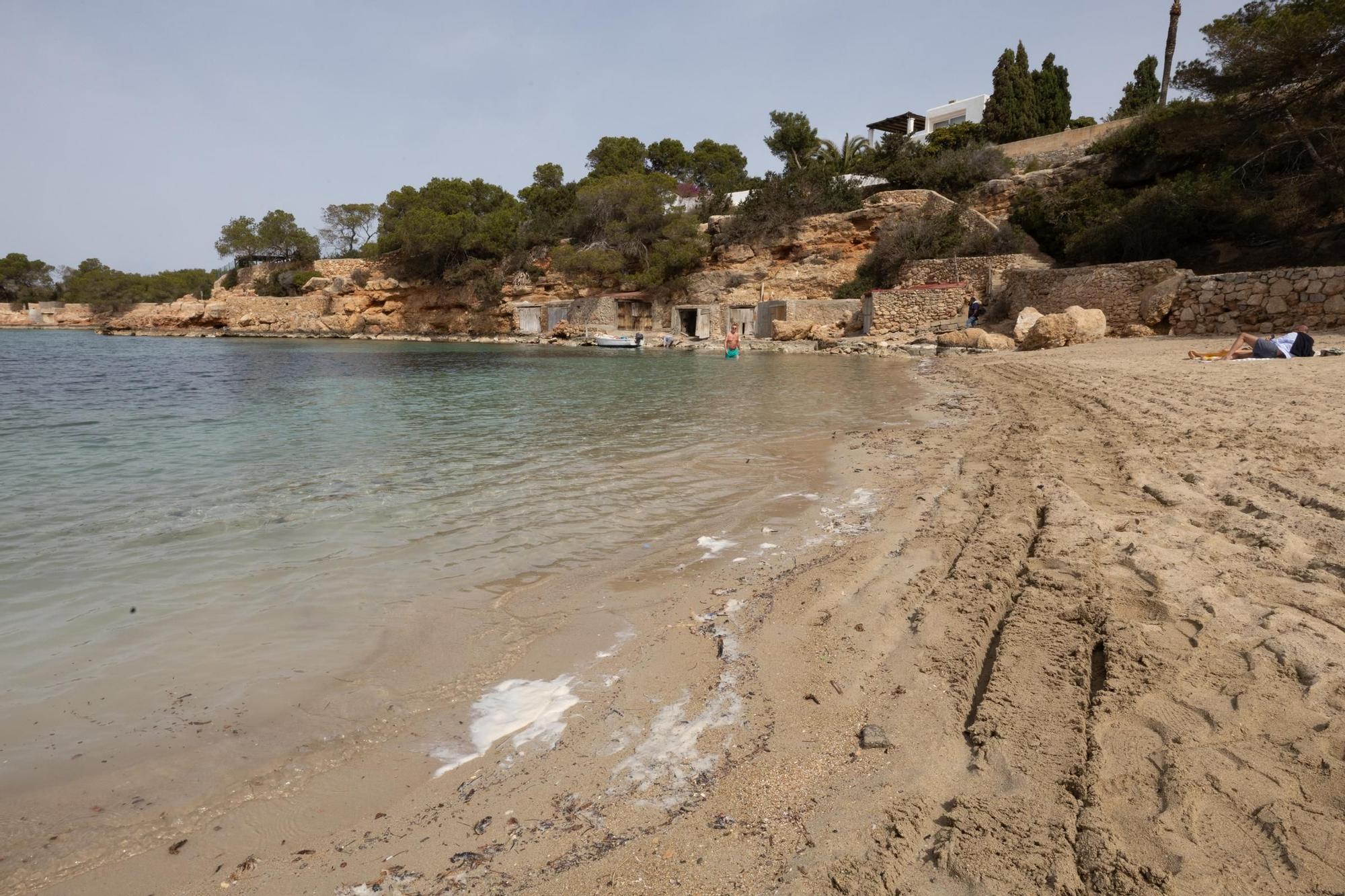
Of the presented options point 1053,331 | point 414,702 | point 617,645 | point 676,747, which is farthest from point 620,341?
point 676,747

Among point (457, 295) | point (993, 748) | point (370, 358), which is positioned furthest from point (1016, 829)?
point (457, 295)

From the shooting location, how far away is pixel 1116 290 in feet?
63.9

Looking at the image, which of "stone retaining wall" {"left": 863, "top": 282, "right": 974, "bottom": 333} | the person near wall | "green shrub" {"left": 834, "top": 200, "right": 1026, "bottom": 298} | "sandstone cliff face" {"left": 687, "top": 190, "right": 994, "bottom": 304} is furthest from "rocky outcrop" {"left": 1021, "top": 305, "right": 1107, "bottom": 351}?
"sandstone cliff face" {"left": 687, "top": 190, "right": 994, "bottom": 304}

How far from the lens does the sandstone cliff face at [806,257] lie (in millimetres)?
35000

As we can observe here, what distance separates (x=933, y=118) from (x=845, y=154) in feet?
57.3

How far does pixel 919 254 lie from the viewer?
31062 mm

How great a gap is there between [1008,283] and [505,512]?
23.9 metres

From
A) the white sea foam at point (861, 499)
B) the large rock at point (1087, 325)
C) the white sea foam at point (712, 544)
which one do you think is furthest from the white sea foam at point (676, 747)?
the large rock at point (1087, 325)

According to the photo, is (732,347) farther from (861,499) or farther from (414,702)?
(414,702)

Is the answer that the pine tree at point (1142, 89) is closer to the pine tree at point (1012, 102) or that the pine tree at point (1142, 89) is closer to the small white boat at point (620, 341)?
the pine tree at point (1012, 102)

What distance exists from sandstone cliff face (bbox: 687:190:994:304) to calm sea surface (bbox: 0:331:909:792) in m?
22.7

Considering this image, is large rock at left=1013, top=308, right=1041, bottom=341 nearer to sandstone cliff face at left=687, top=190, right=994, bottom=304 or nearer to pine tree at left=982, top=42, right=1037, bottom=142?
sandstone cliff face at left=687, top=190, right=994, bottom=304

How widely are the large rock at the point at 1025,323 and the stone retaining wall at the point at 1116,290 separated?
6.71 feet

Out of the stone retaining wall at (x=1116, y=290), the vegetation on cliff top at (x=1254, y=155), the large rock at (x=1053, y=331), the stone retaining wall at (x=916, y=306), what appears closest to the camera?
the vegetation on cliff top at (x=1254, y=155)
